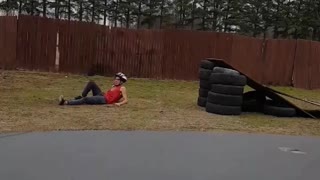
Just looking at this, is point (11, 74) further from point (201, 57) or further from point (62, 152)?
point (62, 152)

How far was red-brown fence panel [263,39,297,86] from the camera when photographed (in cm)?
2331

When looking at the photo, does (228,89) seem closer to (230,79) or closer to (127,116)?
(230,79)

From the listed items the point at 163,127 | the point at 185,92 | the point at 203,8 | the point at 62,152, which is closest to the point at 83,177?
the point at 62,152

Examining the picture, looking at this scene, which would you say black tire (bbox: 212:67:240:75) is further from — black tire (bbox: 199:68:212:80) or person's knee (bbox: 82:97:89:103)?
person's knee (bbox: 82:97:89:103)

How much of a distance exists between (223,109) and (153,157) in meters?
5.46

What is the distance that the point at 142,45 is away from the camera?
2197 cm

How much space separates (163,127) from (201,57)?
41.3ft

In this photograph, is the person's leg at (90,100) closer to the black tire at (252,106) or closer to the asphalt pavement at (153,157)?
the asphalt pavement at (153,157)

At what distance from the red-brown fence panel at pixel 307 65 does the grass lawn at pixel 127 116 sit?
8075mm

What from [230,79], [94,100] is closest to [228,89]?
[230,79]

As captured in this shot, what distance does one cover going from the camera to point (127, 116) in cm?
1117

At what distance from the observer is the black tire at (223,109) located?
1263cm

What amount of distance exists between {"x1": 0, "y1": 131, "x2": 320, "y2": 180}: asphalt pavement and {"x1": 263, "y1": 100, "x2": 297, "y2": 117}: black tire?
3.44 metres

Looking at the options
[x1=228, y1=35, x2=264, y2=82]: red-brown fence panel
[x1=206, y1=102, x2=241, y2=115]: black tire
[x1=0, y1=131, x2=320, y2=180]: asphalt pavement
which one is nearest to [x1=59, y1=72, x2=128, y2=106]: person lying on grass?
[x1=206, y1=102, x2=241, y2=115]: black tire
